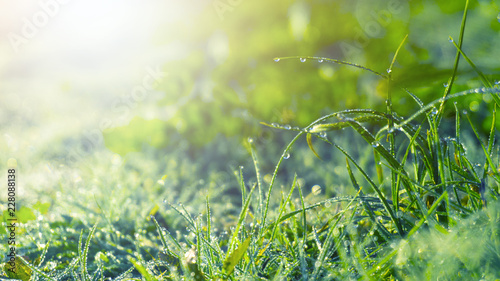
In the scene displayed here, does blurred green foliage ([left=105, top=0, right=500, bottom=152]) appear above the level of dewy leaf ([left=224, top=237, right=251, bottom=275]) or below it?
above

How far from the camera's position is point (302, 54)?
217 cm

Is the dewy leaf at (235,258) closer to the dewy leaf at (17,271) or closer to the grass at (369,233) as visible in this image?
the grass at (369,233)

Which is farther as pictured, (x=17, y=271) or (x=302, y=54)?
(x=302, y=54)

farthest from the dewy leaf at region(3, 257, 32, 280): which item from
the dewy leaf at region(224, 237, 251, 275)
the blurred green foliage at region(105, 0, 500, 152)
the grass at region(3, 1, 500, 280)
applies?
the blurred green foliage at region(105, 0, 500, 152)

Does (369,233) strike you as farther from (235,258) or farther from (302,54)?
(302,54)

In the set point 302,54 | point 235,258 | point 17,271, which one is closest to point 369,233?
point 235,258

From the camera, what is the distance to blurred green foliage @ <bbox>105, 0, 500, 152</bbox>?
5.21ft

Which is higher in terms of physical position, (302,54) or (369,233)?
(302,54)

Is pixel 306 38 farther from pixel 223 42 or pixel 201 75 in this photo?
pixel 201 75

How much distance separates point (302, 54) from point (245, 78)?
42cm

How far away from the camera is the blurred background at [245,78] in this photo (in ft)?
5.42

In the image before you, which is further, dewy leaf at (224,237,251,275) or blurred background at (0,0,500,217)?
blurred background at (0,0,500,217)

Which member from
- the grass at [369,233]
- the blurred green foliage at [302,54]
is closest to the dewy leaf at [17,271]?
the grass at [369,233]

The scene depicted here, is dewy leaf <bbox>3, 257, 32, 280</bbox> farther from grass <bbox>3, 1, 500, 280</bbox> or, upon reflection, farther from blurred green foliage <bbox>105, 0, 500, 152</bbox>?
blurred green foliage <bbox>105, 0, 500, 152</bbox>
